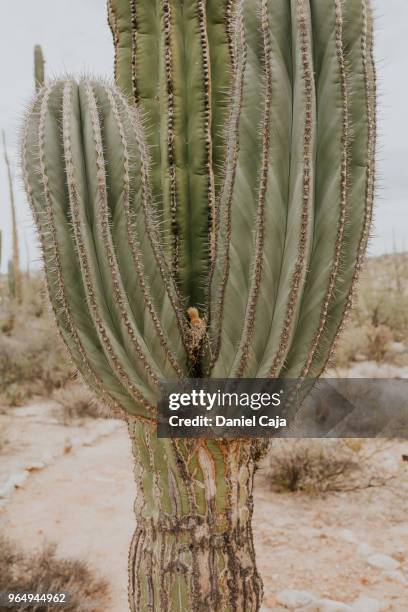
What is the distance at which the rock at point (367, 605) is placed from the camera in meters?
3.88

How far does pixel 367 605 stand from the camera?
394 cm

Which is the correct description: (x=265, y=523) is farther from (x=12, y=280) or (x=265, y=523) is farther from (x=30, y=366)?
(x=12, y=280)

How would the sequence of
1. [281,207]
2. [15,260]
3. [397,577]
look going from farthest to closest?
[15,260], [397,577], [281,207]

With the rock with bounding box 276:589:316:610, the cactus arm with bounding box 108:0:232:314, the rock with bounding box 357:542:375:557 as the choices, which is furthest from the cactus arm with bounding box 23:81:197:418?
the rock with bounding box 357:542:375:557

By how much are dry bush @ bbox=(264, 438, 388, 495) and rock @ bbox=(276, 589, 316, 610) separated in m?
1.62

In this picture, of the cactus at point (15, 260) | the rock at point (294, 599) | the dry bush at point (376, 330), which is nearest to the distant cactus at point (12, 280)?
the cactus at point (15, 260)

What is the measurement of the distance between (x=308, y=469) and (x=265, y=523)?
0.88 meters

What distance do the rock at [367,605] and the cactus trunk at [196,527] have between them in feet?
5.70

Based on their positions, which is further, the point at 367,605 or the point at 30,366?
the point at 30,366

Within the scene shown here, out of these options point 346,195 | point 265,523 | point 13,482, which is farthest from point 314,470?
point 346,195

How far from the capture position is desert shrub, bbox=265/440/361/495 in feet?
18.9

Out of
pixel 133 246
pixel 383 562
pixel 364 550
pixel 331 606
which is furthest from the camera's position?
pixel 364 550

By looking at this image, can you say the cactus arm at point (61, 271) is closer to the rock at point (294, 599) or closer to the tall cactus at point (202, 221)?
the tall cactus at point (202, 221)

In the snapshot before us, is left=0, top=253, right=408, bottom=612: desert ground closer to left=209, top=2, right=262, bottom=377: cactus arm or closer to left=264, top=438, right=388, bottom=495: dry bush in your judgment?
left=264, top=438, right=388, bottom=495: dry bush
